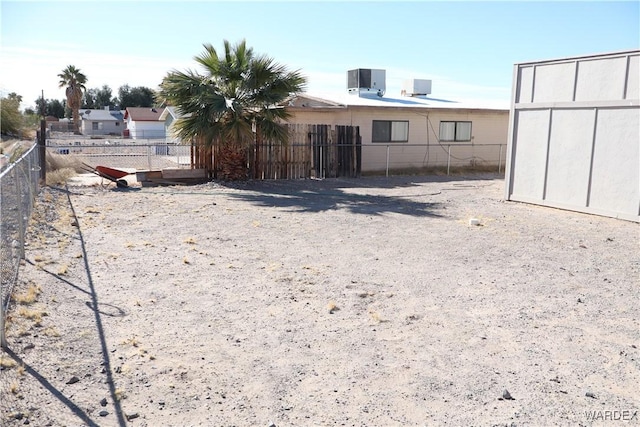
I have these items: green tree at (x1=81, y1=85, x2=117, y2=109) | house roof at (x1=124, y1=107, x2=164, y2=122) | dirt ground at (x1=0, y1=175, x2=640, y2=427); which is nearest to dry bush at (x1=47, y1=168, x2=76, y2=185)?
dirt ground at (x1=0, y1=175, x2=640, y2=427)

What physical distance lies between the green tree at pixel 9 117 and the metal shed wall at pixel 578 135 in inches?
1334

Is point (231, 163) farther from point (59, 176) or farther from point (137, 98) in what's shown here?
point (137, 98)

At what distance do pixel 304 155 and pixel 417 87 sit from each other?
470 inches

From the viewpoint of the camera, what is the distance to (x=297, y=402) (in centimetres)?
430

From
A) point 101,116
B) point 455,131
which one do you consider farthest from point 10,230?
point 101,116

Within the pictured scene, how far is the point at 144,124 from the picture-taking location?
6106 cm

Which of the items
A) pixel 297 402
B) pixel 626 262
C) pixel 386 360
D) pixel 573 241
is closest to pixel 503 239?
pixel 573 241

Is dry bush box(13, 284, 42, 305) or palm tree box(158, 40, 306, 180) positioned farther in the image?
palm tree box(158, 40, 306, 180)

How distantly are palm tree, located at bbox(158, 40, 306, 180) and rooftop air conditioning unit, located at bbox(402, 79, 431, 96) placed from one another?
12.9 m

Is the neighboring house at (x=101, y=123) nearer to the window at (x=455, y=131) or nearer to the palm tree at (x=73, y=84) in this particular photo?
the palm tree at (x=73, y=84)

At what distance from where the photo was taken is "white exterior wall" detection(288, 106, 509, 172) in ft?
72.6

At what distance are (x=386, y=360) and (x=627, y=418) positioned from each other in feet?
6.18

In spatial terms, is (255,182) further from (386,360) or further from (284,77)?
(386,360)

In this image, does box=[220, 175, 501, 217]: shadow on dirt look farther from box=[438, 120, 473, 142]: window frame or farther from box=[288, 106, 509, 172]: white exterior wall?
box=[438, 120, 473, 142]: window frame
